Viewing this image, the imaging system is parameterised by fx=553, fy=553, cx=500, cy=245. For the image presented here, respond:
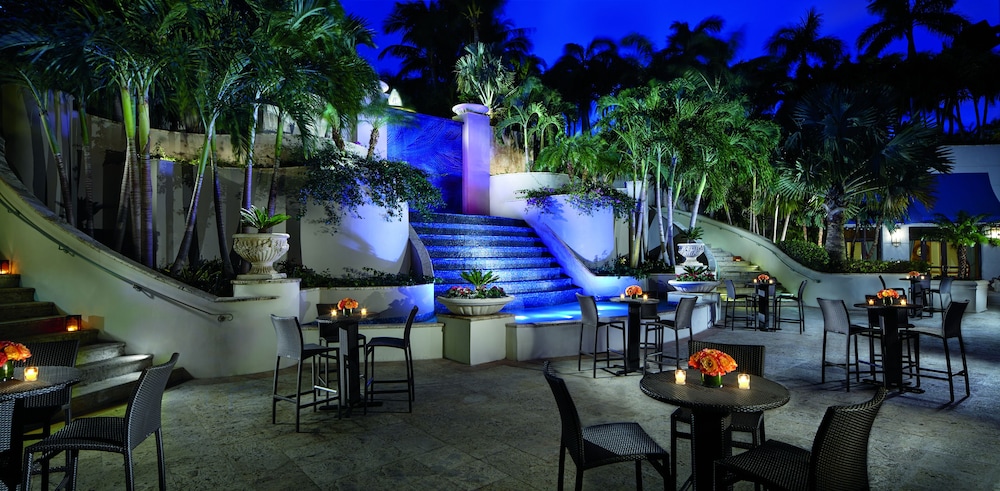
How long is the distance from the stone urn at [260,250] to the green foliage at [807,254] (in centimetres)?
1421

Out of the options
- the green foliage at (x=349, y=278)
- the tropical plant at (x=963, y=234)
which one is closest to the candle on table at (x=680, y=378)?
the green foliage at (x=349, y=278)

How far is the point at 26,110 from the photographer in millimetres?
8414

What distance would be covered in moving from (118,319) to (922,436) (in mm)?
8325

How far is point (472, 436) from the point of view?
4578 millimetres

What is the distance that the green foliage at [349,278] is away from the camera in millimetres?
8419

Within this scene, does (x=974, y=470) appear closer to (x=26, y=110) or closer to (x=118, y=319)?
(x=118, y=319)

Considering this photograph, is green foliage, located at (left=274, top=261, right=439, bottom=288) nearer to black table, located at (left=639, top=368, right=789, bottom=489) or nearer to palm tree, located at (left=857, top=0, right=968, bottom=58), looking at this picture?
black table, located at (left=639, top=368, right=789, bottom=489)

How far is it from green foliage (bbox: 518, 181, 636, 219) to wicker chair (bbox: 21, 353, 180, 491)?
10693mm

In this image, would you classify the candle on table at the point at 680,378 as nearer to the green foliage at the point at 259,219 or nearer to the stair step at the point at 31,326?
the green foliage at the point at 259,219

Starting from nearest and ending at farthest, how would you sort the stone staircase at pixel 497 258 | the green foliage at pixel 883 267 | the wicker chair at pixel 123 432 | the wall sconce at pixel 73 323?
the wicker chair at pixel 123 432 → the wall sconce at pixel 73 323 → the stone staircase at pixel 497 258 → the green foliage at pixel 883 267

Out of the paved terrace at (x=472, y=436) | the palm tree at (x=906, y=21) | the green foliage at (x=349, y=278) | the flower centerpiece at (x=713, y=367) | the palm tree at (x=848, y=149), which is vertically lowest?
the paved terrace at (x=472, y=436)

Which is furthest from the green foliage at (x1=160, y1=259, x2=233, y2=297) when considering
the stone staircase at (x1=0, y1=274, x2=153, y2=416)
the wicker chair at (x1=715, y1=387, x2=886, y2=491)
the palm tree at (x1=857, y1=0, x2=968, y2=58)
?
the palm tree at (x1=857, y1=0, x2=968, y2=58)

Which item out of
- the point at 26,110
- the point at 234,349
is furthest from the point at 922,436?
the point at 26,110

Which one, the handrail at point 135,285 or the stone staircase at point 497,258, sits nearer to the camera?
the handrail at point 135,285
